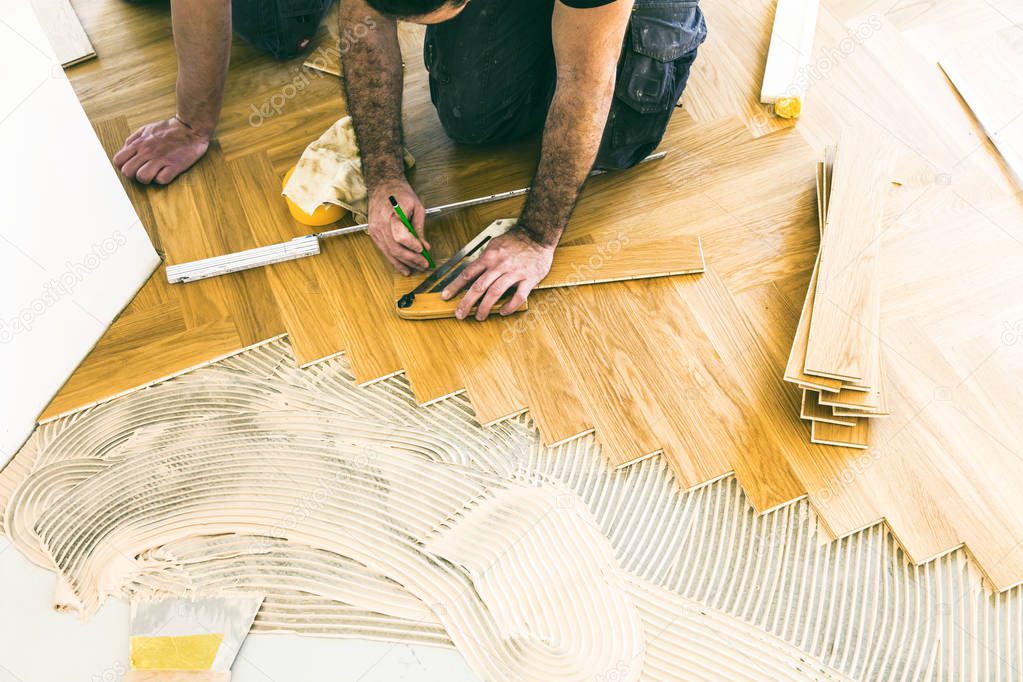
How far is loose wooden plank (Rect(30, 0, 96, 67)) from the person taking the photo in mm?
2330

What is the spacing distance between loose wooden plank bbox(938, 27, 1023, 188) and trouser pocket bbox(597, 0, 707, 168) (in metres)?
0.80

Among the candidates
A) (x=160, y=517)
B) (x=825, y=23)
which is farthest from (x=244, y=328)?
(x=825, y=23)

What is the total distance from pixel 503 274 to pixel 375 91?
1.67 feet

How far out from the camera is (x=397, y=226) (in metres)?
1.80

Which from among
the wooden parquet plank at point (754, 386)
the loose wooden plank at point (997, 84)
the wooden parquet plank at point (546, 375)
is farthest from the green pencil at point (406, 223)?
the loose wooden plank at point (997, 84)

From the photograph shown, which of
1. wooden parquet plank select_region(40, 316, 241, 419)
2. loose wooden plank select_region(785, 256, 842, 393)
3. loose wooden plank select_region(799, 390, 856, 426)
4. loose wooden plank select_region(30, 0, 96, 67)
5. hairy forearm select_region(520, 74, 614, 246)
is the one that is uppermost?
loose wooden plank select_region(30, 0, 96, 67)

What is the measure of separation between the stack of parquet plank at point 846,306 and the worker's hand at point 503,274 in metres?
0.58

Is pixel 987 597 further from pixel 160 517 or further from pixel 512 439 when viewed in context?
pixel 160 517

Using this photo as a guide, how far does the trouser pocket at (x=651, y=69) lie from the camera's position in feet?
6.00

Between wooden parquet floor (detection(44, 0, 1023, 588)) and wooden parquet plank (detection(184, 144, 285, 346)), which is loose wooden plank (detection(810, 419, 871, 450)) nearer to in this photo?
wooden parquet floor (detection(44, 0, 1023, 588))

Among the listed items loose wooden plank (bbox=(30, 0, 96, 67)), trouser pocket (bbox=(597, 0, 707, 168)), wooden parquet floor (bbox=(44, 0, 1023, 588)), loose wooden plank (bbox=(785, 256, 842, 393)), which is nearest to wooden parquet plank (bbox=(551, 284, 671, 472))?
wooden parquet floor (bbox=(44, 0, 1023, 588))

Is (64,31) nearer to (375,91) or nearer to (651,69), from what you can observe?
(375,91)

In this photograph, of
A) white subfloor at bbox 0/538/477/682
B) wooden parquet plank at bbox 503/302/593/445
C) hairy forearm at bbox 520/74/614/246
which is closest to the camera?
white subfloor at bbox 0/538/477/682

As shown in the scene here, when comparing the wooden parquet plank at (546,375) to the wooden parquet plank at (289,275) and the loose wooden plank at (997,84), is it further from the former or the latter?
the loose wooden plank at (997,84)
